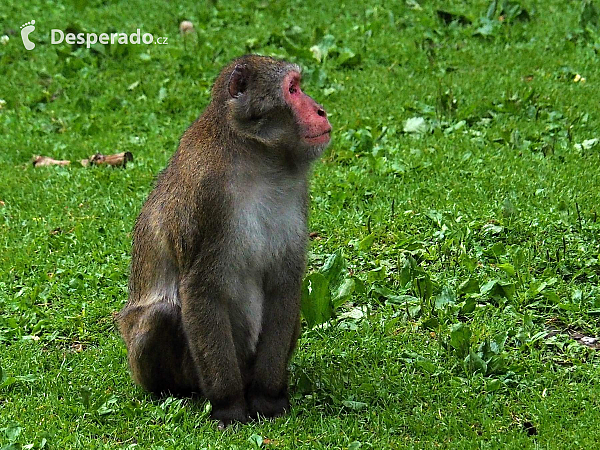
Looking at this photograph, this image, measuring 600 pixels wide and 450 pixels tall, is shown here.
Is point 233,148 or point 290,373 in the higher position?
point 233,148

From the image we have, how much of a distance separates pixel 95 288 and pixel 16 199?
174 centimetres

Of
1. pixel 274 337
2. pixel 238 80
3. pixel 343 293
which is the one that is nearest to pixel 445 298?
pixel 343 293

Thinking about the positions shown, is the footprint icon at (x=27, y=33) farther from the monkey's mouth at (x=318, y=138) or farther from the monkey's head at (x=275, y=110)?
the monkey's mouth at (x=318, y=138)

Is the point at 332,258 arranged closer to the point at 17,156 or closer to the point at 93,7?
the point at 17,156

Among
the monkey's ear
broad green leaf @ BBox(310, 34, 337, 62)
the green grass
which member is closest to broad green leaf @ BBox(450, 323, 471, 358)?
the green grass

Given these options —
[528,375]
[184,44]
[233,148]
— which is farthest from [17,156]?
[528,375]

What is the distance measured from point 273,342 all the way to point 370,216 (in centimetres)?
222

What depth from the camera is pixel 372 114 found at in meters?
9.32

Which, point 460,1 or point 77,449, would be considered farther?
point 460,1

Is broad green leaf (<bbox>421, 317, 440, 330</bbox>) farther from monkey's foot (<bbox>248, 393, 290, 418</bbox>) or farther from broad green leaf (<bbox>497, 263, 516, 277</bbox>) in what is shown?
monkey's foot (<bbox>248, 393, 290, 418</bbox>)

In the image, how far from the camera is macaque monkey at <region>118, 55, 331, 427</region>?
16.6 feet

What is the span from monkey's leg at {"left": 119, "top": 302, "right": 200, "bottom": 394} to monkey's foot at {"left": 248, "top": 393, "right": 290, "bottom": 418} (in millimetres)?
298

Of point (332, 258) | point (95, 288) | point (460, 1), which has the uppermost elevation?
point (460, 1)

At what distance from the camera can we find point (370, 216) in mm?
7332
